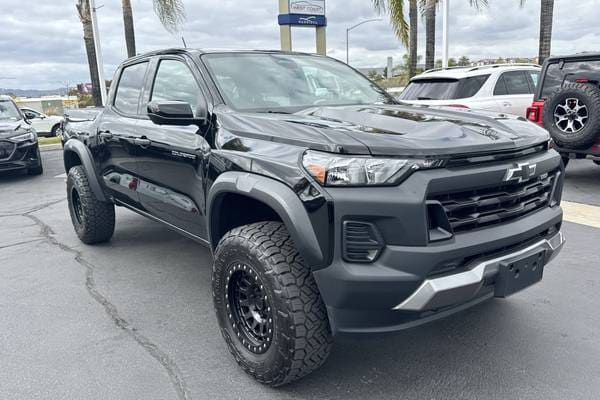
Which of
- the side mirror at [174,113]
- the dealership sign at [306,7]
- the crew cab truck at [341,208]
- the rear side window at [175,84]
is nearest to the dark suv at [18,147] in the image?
the rear side window at [175,84]

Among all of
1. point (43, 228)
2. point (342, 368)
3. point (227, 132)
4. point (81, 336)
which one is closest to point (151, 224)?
point (43, 228)

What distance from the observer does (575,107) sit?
21.0 feet

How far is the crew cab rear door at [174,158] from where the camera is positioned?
3.25m

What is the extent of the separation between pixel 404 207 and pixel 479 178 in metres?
0.44

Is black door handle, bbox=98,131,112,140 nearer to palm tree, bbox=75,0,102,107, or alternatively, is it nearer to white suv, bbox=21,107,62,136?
palm tree, bbox=75,0,102,107

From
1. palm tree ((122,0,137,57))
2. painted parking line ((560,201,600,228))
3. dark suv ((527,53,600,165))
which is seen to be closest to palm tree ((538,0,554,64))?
dark suv ((527,53,600,165))

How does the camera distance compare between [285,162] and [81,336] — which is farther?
[81,336]

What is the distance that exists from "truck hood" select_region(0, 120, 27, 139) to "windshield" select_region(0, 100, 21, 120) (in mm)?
646

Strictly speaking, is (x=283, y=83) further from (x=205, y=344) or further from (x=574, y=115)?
(x=574, y=115)

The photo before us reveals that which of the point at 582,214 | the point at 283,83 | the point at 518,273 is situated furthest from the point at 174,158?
the point at 582,214

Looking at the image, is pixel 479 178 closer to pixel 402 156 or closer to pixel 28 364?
pixel 402 156

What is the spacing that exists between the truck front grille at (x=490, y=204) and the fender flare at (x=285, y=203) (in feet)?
1.86

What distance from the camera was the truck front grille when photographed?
234 centimetres

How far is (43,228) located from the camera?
6090 millimetres
